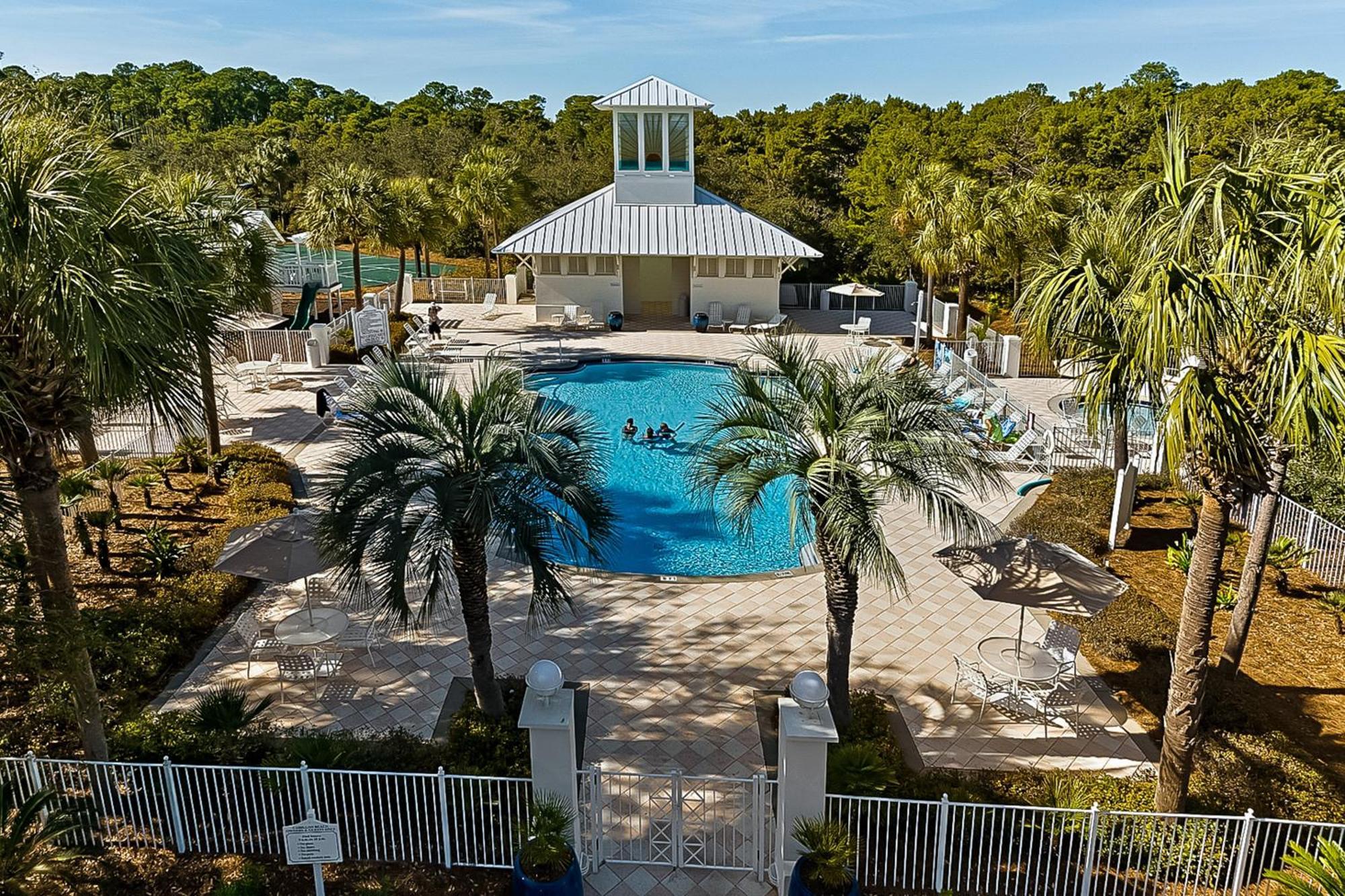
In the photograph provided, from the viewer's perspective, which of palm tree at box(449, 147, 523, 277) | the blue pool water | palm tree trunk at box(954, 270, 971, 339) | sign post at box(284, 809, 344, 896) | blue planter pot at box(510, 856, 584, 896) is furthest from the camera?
palm tree at box(449, 147, 523, 277)

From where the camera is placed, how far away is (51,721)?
8.76 m

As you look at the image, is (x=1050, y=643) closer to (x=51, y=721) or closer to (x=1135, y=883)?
(x=1135, y=883)

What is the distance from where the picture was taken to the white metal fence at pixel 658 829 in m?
6.84

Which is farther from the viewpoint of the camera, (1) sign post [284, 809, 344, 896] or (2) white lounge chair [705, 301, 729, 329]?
(2) white lounge chair [705, 301, 729, 329]

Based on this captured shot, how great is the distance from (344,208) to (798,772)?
2291cm

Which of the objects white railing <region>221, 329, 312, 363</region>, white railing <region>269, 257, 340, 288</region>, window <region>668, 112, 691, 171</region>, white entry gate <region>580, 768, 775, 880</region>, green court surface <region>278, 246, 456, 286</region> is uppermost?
window <region>668, 112, 691, 171</region>

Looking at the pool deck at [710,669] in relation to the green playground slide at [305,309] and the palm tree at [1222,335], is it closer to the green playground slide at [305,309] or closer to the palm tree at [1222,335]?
the palm tree at [1222,335]

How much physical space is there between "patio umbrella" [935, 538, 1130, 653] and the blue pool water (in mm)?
2989

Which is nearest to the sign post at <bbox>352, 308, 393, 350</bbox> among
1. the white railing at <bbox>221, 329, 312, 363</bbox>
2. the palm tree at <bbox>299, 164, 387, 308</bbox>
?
the white railing at <bbox>221, 329, 312, 363</bbox>

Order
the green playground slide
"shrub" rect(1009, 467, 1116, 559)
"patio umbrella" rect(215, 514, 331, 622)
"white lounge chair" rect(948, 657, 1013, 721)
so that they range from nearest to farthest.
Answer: "white lounge chair" rect(948, 657, 1013, 721)
"patio umbrella" rect(215, 514, 331, 622)
"shrub" rect(1009, 467, 1116, 559)
the green playground slide

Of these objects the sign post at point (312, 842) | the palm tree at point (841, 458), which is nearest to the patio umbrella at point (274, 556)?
the sign post at point (312, 842)

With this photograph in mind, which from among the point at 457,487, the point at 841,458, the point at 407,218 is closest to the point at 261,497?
the point at 457,487

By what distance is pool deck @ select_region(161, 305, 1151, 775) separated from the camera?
345 inches

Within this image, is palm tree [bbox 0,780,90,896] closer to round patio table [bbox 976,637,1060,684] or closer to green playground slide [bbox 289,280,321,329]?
round patio table [bbox 976,637,1060,684]
